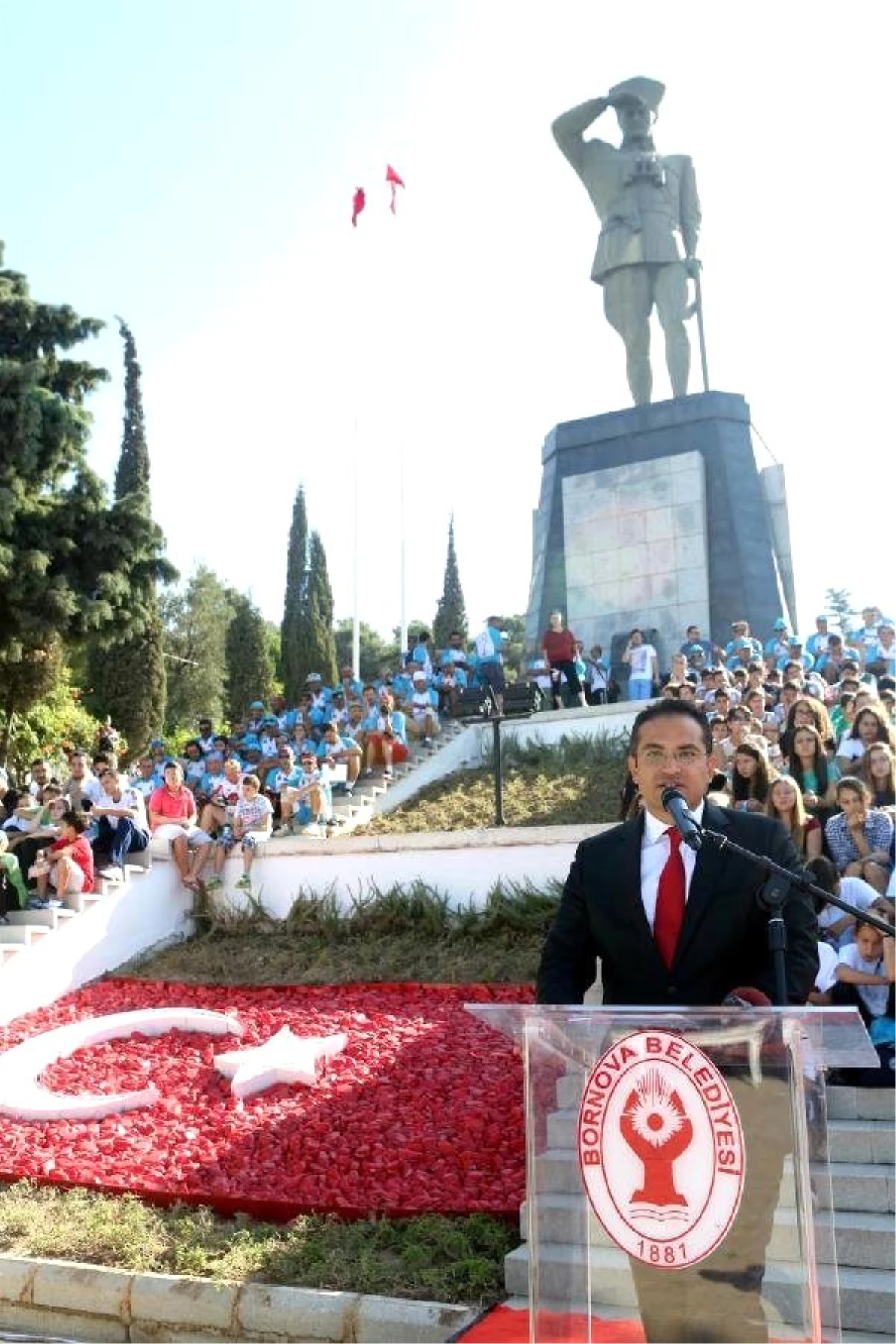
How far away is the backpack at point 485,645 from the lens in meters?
18.0

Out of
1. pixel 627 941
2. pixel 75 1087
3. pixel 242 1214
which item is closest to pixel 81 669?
pixel 75 1087

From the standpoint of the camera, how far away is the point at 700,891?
298cm

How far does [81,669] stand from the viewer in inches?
1387

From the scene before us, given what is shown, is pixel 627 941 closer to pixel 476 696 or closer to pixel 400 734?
pixel 476 696

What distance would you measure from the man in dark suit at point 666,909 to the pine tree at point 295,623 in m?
41.6

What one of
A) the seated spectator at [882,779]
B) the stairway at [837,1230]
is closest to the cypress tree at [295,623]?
the seated spectator at [882,779]

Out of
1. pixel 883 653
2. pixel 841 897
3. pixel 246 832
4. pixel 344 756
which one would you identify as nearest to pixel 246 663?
pixel 344 756

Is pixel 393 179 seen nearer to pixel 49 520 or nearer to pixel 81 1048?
pixel 49 520

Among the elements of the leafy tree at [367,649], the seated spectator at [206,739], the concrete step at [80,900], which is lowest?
the concrete step at [80,900]

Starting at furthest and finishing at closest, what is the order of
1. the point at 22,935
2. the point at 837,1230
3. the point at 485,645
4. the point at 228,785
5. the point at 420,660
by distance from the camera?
the point at 420,660, the point at 485,645, the point at 228,785, the point at 22,935, the point at 837,1230

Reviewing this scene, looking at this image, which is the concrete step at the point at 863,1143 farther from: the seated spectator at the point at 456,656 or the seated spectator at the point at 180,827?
the seated spectator at the point at 456,656

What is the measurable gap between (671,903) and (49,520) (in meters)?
18.2

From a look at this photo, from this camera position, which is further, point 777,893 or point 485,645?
point 485,645

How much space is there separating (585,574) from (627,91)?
894 cm
